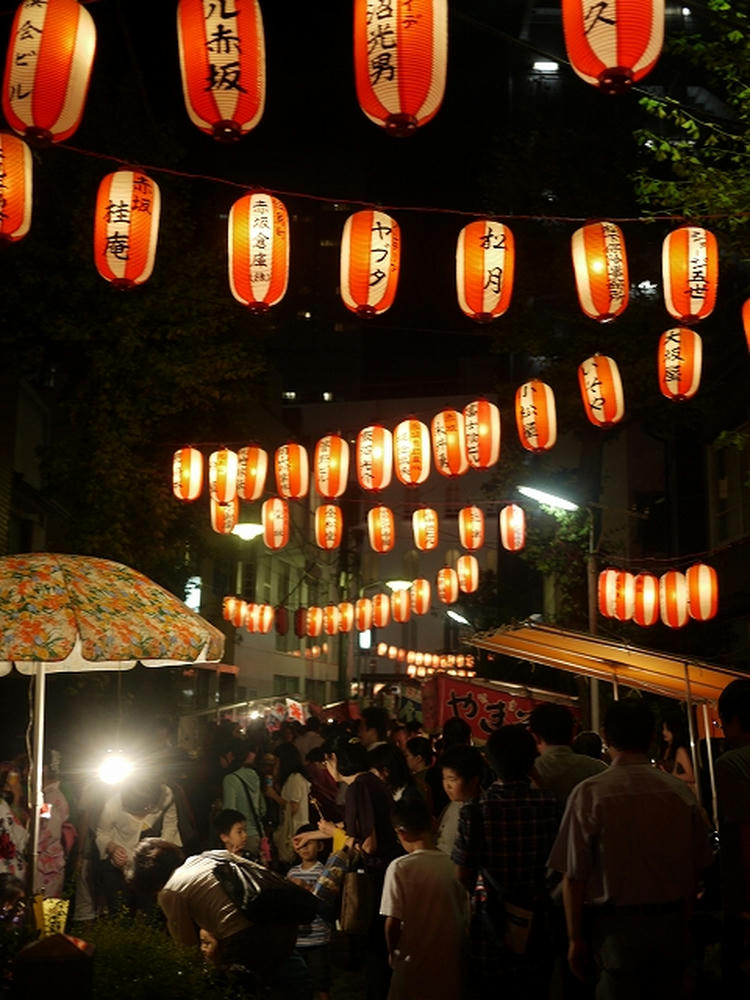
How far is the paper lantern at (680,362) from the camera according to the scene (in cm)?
1446

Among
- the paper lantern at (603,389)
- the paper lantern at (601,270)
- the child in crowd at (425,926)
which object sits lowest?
the child in crowd at (425,926)

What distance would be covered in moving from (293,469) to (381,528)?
4588 millimetres

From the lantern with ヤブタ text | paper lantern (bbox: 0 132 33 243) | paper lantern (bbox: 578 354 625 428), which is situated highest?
paper lantern (bbox: 0 132 33 243)

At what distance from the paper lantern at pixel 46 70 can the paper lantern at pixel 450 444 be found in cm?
1027

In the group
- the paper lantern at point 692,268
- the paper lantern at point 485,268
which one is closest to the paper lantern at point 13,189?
the paper lantern at point 485,268

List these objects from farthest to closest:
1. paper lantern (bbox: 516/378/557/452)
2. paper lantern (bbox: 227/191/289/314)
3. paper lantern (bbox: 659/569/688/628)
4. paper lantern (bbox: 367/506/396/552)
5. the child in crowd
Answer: paper lantern (bbox: 367/506/396/552) → paper lantern (bbox: 659/569/688/628) → paper lantern (bbox: 516/378/557/452) → paper lantern (bbox: 227/191/289/314) → the child in crowd

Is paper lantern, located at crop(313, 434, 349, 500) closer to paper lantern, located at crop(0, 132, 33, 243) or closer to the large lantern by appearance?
the large lantern

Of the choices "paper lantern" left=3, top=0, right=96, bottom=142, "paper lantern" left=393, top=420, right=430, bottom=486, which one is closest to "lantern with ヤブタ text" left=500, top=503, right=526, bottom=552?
"paper lantern" left=393, top=420, right=430, bottom=486

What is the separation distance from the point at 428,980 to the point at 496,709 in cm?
1102

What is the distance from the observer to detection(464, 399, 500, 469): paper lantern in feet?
57.0

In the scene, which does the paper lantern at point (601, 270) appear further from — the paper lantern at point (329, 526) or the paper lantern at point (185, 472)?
the paper lantern at point (329, 526)

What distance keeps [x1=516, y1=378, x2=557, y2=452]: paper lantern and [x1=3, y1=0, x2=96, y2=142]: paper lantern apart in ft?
31.8

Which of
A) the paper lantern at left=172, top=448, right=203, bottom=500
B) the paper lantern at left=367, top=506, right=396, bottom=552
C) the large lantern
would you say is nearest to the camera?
the large lantern

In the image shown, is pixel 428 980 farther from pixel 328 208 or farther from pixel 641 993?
pixel 328 208
